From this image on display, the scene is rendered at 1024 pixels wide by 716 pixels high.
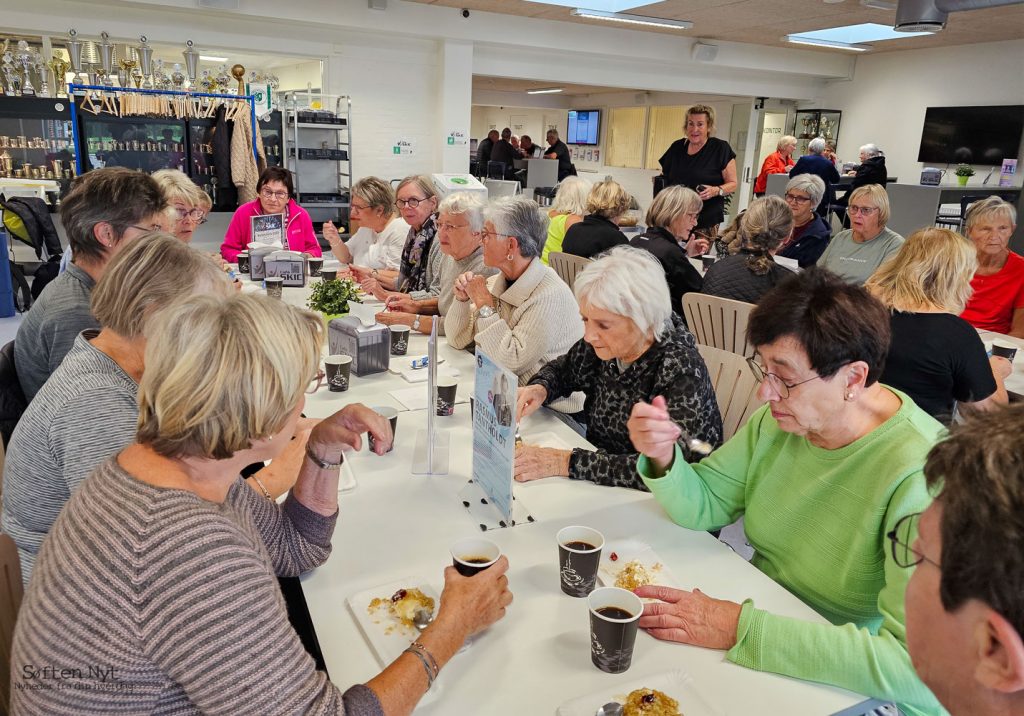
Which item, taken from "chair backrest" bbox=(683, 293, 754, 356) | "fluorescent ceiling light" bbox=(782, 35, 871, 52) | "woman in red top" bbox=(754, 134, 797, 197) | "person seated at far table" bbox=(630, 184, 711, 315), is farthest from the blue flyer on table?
"fluorescent ceiling light" bbox=(782, 35, 871, 52)

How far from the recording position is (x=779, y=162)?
1075 centimetres

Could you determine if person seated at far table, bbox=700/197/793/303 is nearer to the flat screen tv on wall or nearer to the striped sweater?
the striped sweater

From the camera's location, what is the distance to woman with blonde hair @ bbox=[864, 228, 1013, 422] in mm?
2576

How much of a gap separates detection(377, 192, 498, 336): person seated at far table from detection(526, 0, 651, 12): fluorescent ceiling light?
17.2ft

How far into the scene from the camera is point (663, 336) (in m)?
2.12

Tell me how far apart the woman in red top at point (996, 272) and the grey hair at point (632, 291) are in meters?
2.83

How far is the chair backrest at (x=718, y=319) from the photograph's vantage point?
3.52 m

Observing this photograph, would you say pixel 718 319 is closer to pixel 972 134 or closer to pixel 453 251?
pixel 453 251

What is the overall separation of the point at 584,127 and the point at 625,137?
1641mm

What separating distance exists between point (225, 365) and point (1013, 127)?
1167cm

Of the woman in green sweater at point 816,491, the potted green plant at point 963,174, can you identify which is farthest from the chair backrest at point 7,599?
the potted green plant at point 963,174

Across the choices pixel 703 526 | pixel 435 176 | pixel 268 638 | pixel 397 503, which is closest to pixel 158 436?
pixel 268 638

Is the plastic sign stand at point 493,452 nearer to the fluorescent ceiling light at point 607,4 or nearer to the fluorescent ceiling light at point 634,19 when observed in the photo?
the fluorescent ceiling light at point 607,4

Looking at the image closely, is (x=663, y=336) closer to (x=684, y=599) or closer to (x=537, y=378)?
(x=537, y=378)
